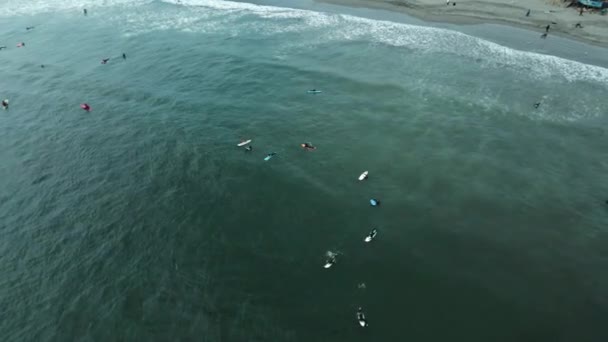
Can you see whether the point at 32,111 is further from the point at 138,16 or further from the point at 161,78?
the point at 138,16

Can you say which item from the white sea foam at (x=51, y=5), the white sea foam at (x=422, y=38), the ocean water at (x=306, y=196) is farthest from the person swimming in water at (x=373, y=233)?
the white sea foam at (x=51, y=5)

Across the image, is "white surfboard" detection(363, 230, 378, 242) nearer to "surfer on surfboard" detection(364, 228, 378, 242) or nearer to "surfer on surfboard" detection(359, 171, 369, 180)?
"surfer on surfboard" detection(364, 228, 378, 242)

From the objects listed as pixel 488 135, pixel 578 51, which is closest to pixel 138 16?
pixel 488 135

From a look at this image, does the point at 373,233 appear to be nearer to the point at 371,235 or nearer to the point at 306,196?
the point at 371,235

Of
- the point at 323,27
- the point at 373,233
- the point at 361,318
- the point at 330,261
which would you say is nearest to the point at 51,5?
the point at 323,27

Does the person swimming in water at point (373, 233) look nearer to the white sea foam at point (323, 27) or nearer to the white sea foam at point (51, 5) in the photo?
the white sea foam at point (323, 27)

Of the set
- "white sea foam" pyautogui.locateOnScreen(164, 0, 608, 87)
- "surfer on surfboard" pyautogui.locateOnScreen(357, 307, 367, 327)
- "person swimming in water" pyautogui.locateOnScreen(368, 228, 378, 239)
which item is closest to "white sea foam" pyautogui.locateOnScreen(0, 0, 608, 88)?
"white sea foam" pyautogui.locateOnScreen(164, 0, 608, 87)

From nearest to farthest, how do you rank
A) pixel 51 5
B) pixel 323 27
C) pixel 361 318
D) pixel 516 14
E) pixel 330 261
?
pixel 361 318
pixel 330 261
pixel 516 14
pixel 323 27
pixel 51 5
